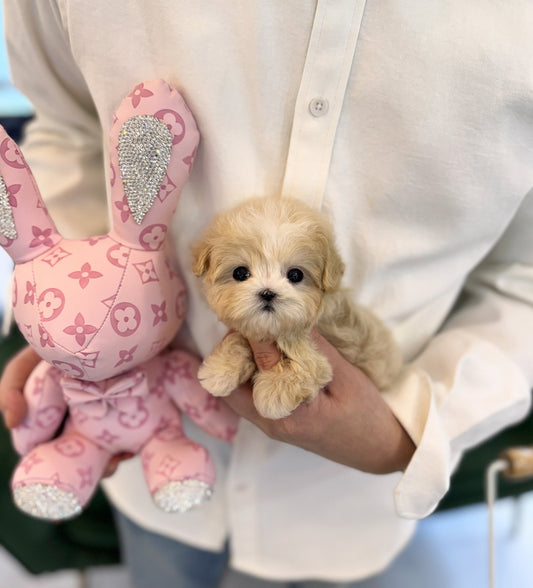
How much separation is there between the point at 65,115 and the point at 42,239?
279 millimetres

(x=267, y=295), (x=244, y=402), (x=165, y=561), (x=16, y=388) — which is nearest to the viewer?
(x=267, y=295)

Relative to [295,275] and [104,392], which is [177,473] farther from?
[295,275]

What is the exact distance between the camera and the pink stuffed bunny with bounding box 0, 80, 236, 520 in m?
0.53

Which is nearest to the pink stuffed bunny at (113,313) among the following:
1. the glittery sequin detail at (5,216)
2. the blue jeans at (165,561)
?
the glittery sequin detail at (5,216)

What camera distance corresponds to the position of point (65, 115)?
75 cm

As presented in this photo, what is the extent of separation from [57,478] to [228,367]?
0.24 metres

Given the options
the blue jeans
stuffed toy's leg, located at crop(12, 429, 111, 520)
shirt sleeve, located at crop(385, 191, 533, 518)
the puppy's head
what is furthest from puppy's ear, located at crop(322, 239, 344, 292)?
the blue jeans

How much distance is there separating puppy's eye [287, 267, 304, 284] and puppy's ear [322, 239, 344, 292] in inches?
0.9

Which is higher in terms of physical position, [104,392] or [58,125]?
[58,125]

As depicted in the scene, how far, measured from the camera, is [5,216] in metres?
0.53

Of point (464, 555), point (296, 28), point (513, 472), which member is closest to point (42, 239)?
point (296, 28)

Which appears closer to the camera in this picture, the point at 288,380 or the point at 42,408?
the point at 288,380

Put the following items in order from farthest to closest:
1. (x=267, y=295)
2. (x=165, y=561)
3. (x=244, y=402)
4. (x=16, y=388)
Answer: (x=165, y=561)
(x=16, y=388)
(x=244, y=402)
(x=267, y=295)

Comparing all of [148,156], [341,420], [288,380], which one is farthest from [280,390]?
[148,156]
